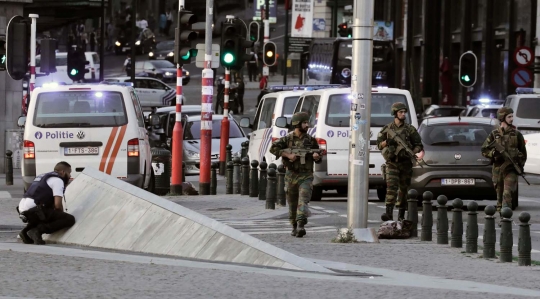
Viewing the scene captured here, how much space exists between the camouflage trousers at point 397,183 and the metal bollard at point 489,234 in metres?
3.47

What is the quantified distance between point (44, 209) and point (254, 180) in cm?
849

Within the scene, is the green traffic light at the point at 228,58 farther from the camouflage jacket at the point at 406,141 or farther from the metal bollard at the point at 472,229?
the metal bollard at the point at 472,229

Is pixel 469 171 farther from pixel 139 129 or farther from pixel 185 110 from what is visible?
pixel 185 110

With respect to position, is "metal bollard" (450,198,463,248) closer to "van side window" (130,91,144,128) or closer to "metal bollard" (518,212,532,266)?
"metal bollard" (518,212,532,266)

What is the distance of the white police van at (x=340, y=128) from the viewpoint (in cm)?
2352

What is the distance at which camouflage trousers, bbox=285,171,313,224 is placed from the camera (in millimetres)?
17234

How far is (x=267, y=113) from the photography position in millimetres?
27922

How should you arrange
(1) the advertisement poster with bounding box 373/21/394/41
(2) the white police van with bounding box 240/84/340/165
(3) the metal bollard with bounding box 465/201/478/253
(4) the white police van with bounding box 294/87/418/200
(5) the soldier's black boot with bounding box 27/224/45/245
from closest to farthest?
1. (3) the metal bollard with bounding box 465/201/478/253
2. (5) the soldier's black boot with bounding box 27/224/45/245
3. (4) the white police van with bounding box 294/87/418/200
4. (2) the white police van with bounding box 240/84/340/165
5. (1) the advertisement poster with bounding box 373/21/394/41

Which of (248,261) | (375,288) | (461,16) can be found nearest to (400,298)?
(375,288)

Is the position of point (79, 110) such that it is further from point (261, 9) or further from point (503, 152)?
point (261, 9)

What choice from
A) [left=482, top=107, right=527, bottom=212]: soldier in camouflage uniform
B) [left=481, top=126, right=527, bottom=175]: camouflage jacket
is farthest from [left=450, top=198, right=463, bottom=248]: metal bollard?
[left=481, top=126, right=527, bottom=175]: camouflage jacket

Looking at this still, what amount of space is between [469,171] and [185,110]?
1593 centimetres

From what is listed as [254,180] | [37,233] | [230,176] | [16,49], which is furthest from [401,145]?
[16,49]

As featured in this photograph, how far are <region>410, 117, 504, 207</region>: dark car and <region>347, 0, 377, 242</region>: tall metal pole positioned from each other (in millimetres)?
6006
